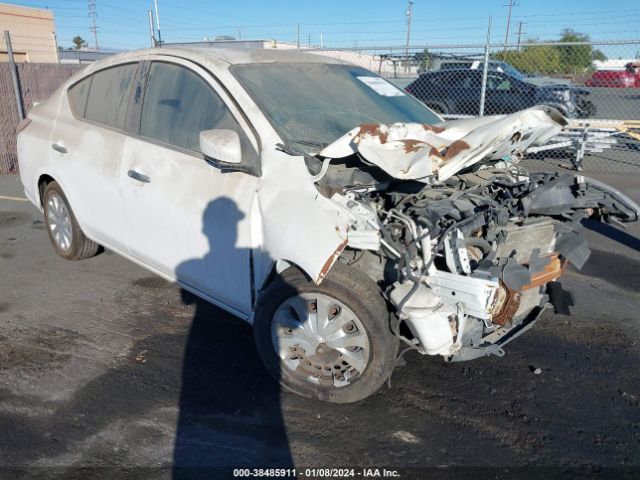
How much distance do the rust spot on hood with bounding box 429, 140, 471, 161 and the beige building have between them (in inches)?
993

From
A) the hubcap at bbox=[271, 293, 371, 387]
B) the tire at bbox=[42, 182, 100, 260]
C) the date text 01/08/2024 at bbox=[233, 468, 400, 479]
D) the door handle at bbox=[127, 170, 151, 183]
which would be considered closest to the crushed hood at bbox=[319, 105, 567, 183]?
the hubcap at bbox=[271, 293, 371, 387]

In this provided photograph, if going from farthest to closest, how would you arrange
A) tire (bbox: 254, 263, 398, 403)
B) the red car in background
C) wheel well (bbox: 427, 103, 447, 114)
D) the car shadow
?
the red car in background < wheel well (bbox: 427, 103, 447, 114) < tire (bbox: 254, 263, 398, 403) < the car shadow

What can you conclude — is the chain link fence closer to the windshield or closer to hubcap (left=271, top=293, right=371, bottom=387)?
the windshield

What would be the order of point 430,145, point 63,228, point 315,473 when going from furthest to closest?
1. point 63,228
2. point 430,145
3. point 315,473

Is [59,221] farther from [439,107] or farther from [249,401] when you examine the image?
[439,107]

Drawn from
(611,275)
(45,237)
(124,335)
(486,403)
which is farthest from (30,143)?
(611,275)

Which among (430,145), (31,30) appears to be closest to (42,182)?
(430,145)

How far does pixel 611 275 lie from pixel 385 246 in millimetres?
3398

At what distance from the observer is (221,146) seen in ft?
9.84

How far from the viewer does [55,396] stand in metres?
3.23

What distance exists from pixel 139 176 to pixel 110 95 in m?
0.95

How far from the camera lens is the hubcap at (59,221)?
4926 mm

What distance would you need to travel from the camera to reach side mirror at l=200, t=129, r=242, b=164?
3004 millimetres

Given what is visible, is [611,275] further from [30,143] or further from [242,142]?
[30,143]
